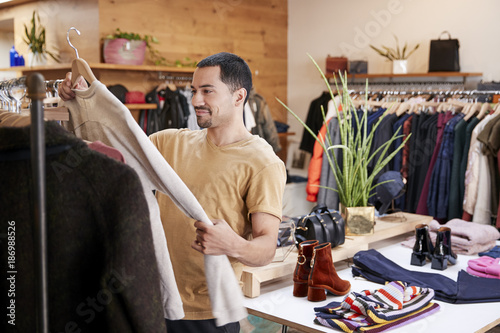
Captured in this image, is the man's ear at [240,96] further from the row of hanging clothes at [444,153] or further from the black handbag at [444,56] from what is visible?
the black handbag at [444,56]

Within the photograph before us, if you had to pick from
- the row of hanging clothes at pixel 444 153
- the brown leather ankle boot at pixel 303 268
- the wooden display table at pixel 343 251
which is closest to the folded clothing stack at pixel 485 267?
the wooden display table at pixel 343 251

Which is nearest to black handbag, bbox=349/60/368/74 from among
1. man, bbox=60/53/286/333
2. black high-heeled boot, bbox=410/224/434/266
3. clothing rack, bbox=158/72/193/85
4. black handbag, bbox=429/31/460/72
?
black handbag, bbox=429/31/460/72

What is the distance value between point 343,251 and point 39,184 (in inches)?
80.4

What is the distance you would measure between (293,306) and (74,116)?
1.20m

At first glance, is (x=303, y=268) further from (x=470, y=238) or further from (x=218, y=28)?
(x=218, y=28)

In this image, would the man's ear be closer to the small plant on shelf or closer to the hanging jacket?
the hanging jacket

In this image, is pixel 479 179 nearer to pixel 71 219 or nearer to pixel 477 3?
pixel 477 3

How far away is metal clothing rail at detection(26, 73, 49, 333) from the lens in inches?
32.9

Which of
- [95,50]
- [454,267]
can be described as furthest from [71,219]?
[95,50]

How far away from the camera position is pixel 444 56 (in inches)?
206

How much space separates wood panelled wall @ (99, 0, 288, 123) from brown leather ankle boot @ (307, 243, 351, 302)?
11.9 feet

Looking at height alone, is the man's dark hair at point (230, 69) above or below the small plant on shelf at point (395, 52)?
below

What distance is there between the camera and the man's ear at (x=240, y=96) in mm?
1872

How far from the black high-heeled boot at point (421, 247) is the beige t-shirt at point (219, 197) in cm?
117
